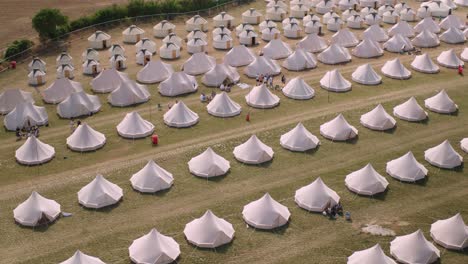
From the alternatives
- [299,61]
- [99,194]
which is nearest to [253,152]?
[99,194]

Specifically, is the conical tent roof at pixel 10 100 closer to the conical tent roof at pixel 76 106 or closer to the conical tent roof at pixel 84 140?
the conical tent roof at pixel 76 106

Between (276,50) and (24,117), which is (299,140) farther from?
(24,117)

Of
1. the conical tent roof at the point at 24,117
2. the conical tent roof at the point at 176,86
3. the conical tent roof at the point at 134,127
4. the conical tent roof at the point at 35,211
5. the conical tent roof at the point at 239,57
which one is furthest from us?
the conical tent roof at the point at 239,57

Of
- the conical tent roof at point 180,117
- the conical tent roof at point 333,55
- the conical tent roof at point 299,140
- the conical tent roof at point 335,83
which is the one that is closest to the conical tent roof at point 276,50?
the conical tent roof at point 333,55

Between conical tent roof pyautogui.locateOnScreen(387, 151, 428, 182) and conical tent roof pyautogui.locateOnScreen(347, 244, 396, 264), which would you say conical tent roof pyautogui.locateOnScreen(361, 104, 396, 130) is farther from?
conical tent roof pyautogui.locateOnScreen(347, 244, 396, 264)

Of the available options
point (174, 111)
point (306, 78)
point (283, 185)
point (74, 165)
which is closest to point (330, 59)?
point (306, 78)

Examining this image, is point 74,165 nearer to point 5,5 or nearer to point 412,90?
point 412,90
